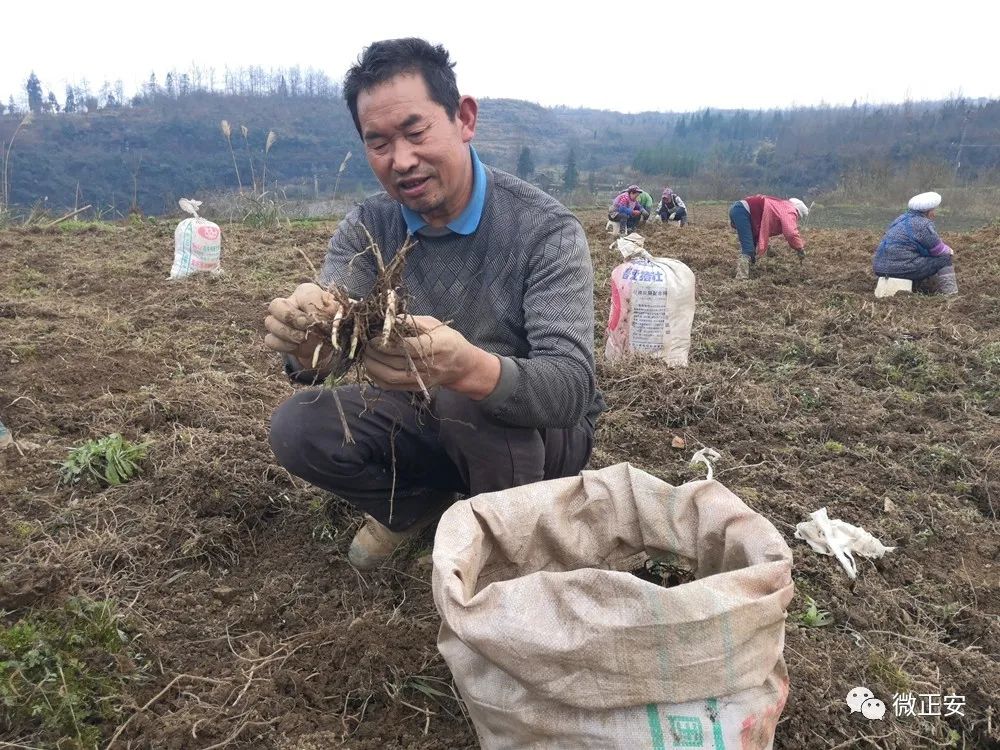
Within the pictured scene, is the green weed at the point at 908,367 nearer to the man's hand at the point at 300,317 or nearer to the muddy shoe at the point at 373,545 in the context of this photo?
the muddy shoe at the point at 373,545

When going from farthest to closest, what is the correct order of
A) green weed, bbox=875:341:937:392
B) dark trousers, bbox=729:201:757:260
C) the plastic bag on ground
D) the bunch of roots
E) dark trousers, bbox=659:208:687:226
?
1. dark trousers, bbox=659:208:687:226
2. dark trousers, bbox=729:201:757:260
3. the plastic bag on ground
4. green weed, bbox=875:341:937:392
5. the bunch of roots

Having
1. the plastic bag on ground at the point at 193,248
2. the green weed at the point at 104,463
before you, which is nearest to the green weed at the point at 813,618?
the green weed at the point at 104,463

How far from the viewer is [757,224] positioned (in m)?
5.55

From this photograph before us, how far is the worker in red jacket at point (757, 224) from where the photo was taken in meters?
5.49

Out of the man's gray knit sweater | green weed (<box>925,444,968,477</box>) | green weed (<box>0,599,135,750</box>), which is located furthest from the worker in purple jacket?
green weed (<box>0,599,135,750</box>)

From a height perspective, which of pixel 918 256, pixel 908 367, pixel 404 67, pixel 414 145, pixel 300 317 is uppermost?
pixel 404 67

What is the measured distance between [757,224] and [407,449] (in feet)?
15.5

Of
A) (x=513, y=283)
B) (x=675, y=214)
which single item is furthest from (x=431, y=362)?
(x=675, y=214)

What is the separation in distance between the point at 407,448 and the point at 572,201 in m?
17.2

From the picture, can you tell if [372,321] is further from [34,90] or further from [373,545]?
[34,90]

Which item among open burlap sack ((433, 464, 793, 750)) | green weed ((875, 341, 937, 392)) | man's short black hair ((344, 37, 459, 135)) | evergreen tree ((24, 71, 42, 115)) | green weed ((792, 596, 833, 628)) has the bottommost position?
green weed ((792, 596, 833, 628))

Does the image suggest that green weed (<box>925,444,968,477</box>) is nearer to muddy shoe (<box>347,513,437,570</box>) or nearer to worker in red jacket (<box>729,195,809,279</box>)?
muddy shoe (<box>347,513,437,570</box>)

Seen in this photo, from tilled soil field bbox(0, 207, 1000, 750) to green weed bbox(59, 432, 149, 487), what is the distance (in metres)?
0.04

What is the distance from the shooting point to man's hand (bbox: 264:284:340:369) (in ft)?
4.08
